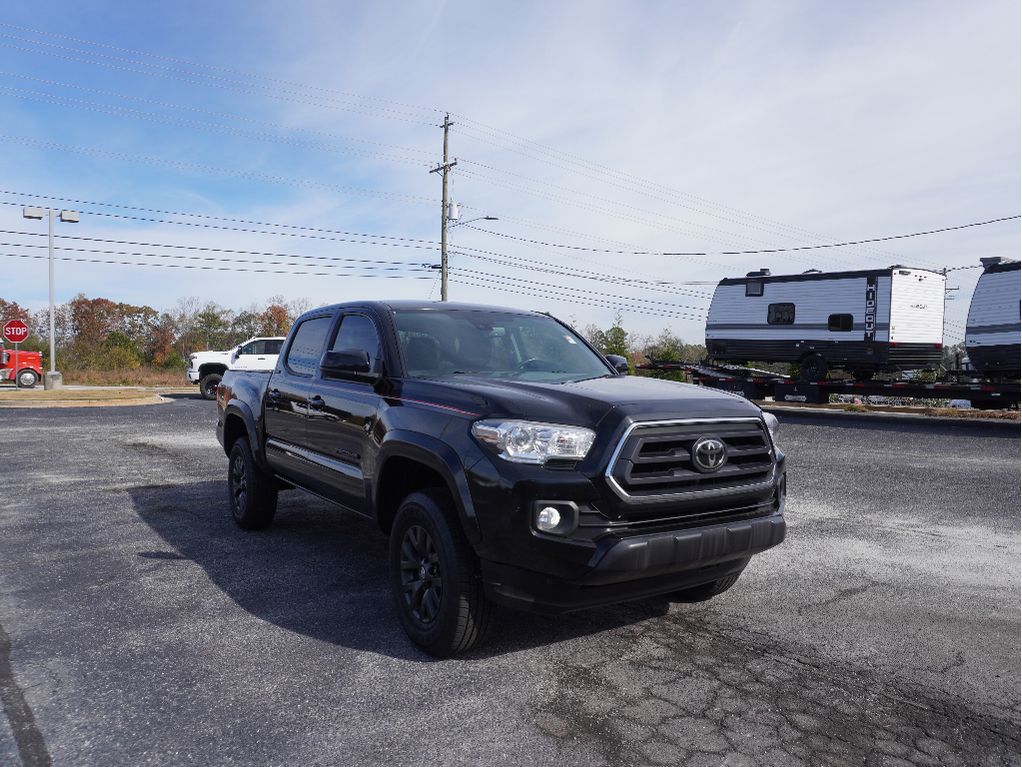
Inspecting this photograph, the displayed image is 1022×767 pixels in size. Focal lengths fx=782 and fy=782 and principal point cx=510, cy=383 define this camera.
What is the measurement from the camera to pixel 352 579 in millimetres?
5191

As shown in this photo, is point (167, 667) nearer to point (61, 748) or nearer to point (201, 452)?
point (61, 748)

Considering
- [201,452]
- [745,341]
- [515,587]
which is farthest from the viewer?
[745,341]

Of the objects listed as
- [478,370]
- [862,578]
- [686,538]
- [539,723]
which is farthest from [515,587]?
[862,578]

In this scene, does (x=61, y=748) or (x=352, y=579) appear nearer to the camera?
(x=61, y=748)

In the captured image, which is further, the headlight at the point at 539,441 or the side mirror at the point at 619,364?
the side mirror at the point at 619,364

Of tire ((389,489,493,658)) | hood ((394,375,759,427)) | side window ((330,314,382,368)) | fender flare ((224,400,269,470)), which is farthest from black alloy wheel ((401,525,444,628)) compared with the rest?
fender flare ((224,400,269,470))

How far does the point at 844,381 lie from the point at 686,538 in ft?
62.2

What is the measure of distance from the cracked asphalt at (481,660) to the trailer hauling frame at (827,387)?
12.7 meters

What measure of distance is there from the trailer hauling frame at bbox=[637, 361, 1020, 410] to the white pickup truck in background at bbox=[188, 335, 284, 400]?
38.3 ft

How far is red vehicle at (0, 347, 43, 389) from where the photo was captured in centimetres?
3092

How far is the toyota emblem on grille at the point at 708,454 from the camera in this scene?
11.9 ft

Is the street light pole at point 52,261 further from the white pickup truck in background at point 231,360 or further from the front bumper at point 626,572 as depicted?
the front bumper at point 626,572

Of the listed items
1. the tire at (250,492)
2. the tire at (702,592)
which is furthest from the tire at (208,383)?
the tire at (702,592)

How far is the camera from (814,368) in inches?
861
